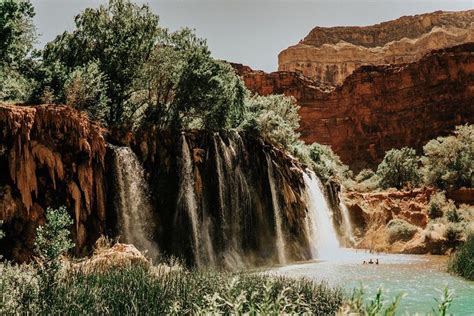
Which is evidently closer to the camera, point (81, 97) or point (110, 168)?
point (110, 168)

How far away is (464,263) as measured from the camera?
648 inches

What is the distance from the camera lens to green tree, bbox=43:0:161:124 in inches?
958

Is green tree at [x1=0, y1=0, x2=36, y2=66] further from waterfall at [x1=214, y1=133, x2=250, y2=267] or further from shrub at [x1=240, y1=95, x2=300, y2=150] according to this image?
shrub at [x1=240, y1=95, x2=300, y2=150]

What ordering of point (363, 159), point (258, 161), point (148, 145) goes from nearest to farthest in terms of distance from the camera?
point (148, 145)
point (258, 161)
point (363, 159)

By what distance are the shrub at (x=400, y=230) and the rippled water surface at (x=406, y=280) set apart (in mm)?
7651

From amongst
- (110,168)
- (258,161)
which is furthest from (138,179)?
(258,161)

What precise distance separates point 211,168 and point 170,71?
6.78m

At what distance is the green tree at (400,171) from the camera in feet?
150

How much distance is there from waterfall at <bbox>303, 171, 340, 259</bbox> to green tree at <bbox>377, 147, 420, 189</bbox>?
16217 millimetres

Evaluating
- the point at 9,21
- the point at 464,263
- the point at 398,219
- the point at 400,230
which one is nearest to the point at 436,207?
the point at 398,219

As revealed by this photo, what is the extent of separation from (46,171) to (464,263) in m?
15.1

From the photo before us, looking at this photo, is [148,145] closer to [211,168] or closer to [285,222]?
[211,168]

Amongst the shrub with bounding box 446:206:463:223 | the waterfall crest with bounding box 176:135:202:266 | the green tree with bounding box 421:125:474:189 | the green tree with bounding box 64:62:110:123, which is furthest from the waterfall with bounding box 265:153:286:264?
the green tree with bounding box 421:125:474:189

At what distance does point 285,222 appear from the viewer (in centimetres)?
2539
